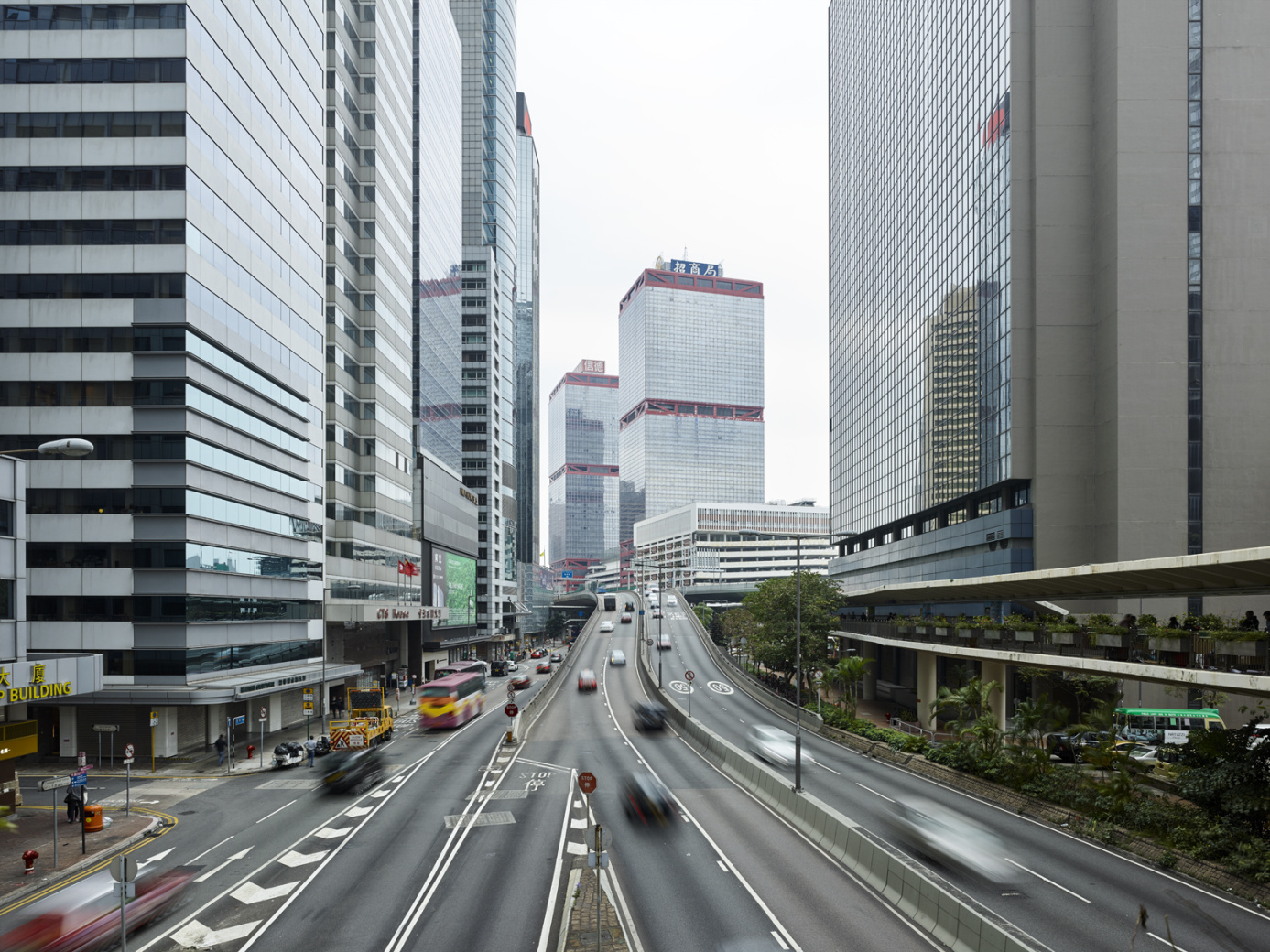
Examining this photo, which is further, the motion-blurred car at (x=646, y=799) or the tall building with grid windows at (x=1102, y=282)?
the tall building with grid windows at (x=1102, y=282)

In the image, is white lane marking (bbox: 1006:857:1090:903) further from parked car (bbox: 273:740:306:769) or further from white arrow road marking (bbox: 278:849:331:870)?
parked car (bbox: 273:740:306:769)

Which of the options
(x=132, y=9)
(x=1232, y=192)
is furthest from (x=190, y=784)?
(x=1232, y=192)

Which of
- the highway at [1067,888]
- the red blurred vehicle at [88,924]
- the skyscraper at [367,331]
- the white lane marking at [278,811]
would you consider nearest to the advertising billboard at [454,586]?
the skyscraper at [367,331]

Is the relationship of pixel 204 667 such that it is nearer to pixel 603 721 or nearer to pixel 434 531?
pixel 603 721

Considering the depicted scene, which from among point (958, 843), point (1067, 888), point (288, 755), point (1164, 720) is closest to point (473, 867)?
point (958, 843)

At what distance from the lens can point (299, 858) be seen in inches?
1019

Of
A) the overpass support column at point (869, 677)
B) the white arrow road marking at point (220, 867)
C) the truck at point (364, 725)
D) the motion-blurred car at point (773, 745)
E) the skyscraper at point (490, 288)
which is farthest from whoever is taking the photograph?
the skyscraper at point (490, 288)

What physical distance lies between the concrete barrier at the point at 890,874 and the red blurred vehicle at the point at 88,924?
18.2 m

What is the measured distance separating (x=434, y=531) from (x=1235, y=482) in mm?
72958

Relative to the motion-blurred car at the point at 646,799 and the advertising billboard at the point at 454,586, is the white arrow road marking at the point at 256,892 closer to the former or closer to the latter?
the motion-blurred car at the point at 646,799

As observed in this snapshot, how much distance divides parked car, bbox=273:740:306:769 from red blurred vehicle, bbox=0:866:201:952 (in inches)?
878

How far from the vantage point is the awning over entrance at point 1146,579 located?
24.7m

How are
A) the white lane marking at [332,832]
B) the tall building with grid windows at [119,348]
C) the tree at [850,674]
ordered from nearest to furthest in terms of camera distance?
the white lane marking at [332,832], the tall building with grid windows at [119,348], the tree at [850,674]

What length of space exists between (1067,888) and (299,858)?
71.7 feet
